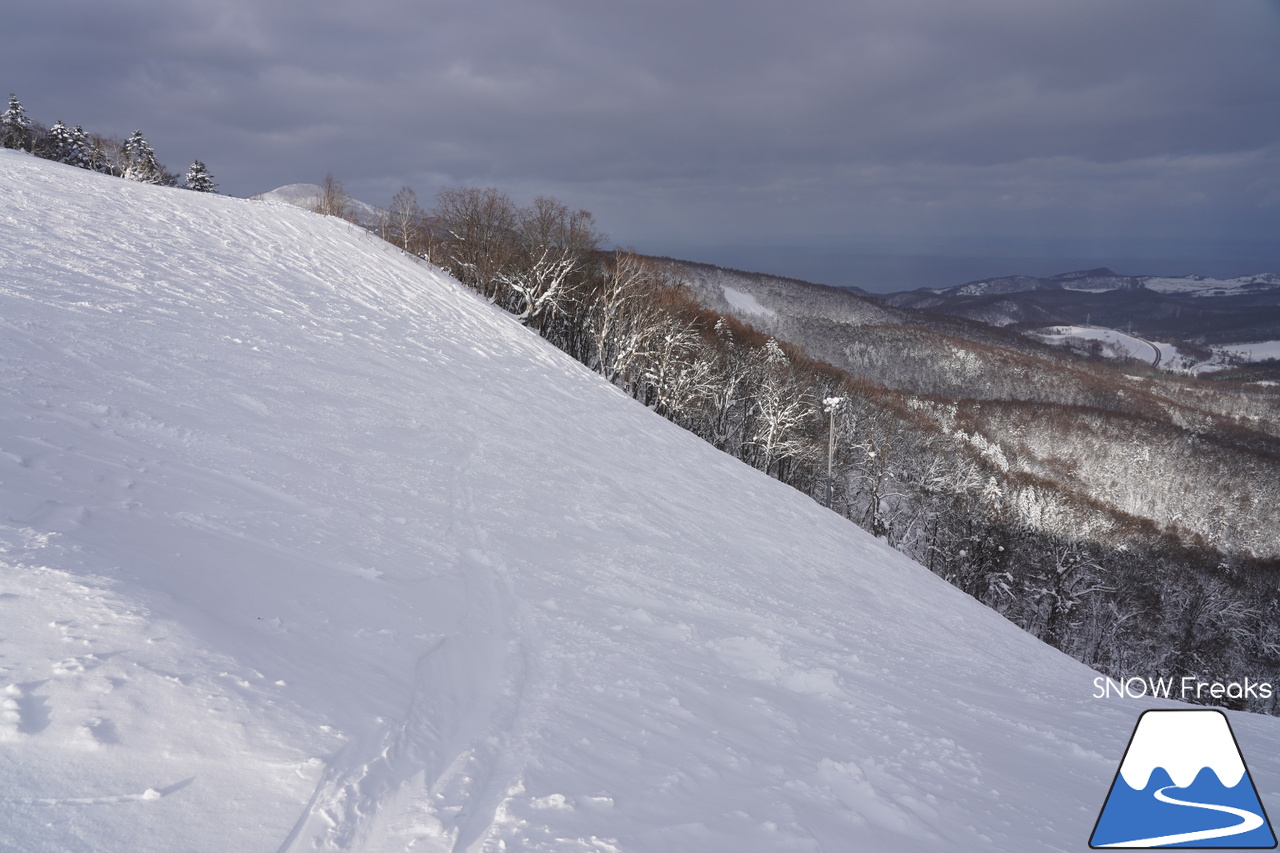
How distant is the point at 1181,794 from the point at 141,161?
2981 inches

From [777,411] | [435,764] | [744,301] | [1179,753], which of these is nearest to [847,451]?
[777,411]

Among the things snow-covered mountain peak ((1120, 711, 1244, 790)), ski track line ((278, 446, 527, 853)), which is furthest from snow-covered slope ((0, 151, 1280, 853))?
snow-covered mountain peak ((1120, 711, 1244, 790))

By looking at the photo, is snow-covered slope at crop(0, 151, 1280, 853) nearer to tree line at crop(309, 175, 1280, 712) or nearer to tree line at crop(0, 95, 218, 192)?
tree line at crop(309, 175, 1280, 712)

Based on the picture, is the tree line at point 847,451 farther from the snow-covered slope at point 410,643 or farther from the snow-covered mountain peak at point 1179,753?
the snow-covered mountain peak at point 1179,753

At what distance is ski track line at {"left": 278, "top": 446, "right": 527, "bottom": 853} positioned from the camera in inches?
123

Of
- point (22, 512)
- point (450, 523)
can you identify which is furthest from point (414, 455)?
point (22, 512)

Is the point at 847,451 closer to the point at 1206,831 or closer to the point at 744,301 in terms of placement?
the point at 1206,831

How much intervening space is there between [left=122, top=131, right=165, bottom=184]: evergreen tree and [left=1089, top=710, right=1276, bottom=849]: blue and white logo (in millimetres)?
64551

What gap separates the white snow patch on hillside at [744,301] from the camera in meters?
178

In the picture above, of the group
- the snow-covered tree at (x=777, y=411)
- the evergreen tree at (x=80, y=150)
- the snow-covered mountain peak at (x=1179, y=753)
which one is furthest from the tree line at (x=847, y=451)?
the evergreen tree at (x=80, y=150)

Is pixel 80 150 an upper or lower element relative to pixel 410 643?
upper

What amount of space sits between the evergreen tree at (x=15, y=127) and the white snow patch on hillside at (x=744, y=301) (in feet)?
484

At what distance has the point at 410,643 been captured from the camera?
199 inches

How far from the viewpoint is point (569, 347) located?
39031 millimetres
